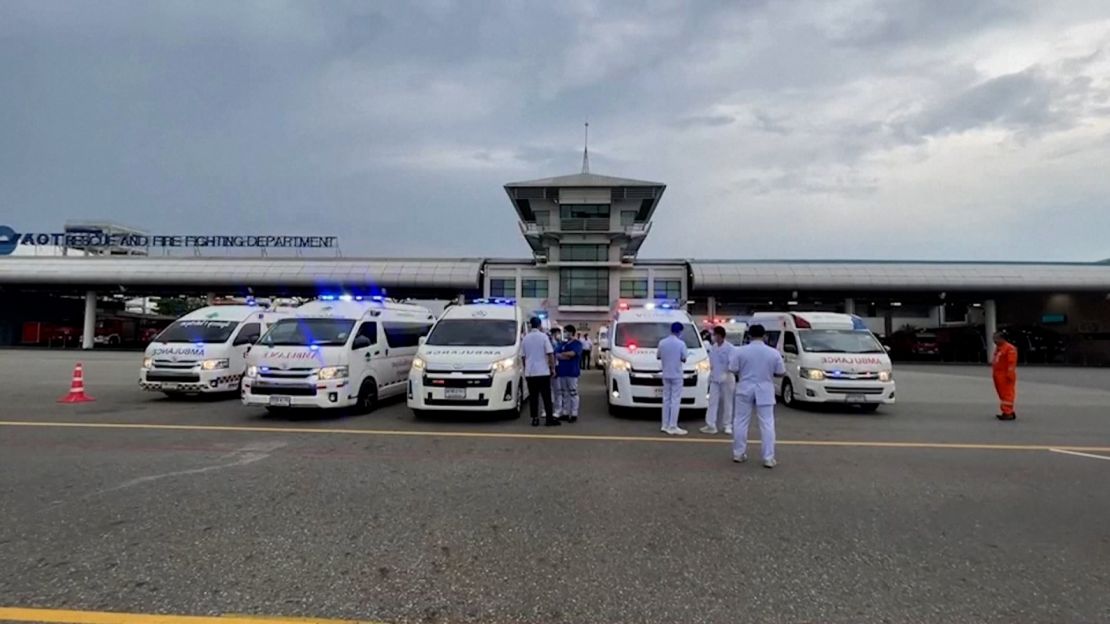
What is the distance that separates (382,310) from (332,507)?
757cm

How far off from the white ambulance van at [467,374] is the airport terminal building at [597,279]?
81.6 ft

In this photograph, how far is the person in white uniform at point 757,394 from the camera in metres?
6.97

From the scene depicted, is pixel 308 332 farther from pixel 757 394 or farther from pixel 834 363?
pixel 834 363

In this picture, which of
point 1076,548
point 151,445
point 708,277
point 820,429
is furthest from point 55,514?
point 708,277

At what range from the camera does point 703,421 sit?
10719 mm

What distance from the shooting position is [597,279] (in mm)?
47281

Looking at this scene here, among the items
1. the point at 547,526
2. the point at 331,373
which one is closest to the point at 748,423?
the point at 547,526

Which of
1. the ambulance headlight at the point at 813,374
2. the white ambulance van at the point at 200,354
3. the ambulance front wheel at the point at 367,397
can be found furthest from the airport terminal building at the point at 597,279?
the ambulance front wheel at the point at 367,397

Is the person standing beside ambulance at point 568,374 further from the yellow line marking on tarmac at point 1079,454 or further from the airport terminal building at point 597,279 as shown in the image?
the airport terminal building at point 597,279

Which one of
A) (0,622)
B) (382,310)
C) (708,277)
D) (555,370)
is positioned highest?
(708,277)

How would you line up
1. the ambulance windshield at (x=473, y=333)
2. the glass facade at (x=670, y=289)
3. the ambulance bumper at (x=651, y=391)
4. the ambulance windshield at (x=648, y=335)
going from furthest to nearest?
1. the glass facade at (x=670, y=289)
2. the ambulance windshield at (x=648, y=335)
3. the ambulance windshield at (x=473, y=333)
4. the ambulance bumper at (x=651, y=391)

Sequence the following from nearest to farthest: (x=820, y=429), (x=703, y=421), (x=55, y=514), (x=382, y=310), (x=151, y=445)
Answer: (x=55, y=514) → (x=151, y=445) → (x=820, y=429) → (x=703, y=421) → (x=382, y=310)

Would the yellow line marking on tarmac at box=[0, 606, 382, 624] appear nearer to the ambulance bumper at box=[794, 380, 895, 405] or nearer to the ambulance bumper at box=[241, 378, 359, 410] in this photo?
the ambulance bumper at box=[241, 378, 359, 410]

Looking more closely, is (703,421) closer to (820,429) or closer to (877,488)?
(820,429)
